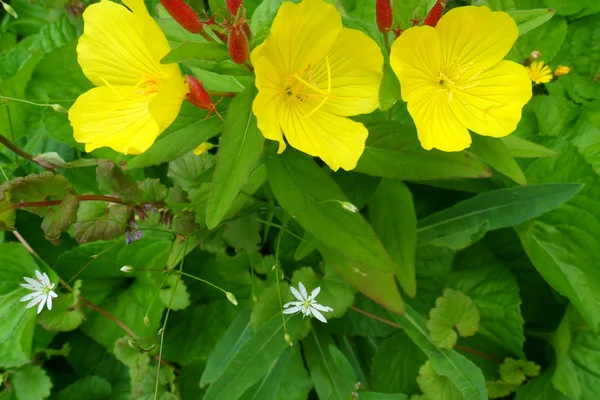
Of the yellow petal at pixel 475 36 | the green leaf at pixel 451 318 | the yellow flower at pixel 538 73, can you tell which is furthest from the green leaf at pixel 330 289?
the yellow flower at pixel 538 73

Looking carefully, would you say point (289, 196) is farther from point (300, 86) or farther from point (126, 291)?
point (126, 291)

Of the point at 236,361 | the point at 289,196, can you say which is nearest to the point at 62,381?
the point at 236,361

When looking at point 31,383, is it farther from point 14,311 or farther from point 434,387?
point 434,387

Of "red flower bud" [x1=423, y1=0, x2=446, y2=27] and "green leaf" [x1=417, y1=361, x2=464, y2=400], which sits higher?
"red flower bud" [x1=423, y1=0, x2=446, y2=27]

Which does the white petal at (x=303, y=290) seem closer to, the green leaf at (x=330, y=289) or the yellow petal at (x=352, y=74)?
the green leaf at (x=330, y=289)

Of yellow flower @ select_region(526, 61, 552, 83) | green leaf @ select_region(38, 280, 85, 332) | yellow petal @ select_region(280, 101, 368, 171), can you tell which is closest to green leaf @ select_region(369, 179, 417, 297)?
yellow petal @ select_region(280, 101, 368, 171)

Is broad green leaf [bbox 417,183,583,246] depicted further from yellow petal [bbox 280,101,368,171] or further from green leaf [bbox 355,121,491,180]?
yellow petal [bbox 280,101,368,171]
